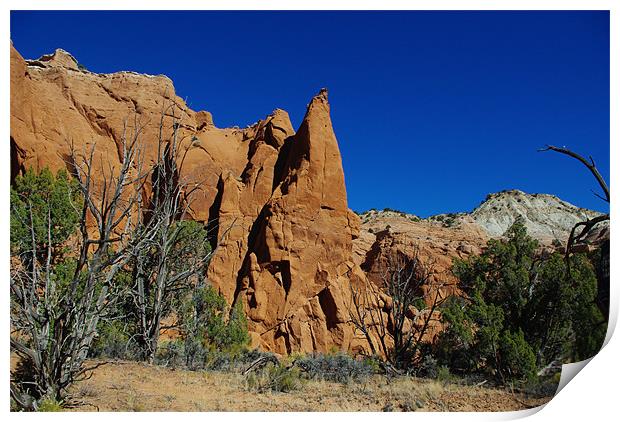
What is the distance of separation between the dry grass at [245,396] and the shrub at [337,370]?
137cm

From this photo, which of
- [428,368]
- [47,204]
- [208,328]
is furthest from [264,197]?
[428,368]

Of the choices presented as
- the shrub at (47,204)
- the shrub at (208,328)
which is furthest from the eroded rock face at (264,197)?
the shrub at (208,328)

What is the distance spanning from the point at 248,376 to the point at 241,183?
20972 mm

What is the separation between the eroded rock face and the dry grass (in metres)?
14.7

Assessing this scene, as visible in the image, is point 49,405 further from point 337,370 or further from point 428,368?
point 428,368

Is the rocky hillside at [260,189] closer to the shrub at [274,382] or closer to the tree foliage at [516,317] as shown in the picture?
the tree foliage at [516,317]

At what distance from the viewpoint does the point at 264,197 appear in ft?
97.9

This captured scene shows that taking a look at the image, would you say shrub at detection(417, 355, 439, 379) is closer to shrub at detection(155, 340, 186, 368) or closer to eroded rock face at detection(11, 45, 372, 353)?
shrub at detection(155, 340, 186, 368)

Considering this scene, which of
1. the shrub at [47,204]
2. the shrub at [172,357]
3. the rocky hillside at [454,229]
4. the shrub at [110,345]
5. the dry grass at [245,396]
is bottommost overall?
the dry grass at [245,396]

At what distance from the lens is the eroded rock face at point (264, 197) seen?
25219mm

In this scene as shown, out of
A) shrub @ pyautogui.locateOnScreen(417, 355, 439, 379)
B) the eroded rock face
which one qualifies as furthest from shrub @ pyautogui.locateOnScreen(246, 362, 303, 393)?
the eroded rock face
